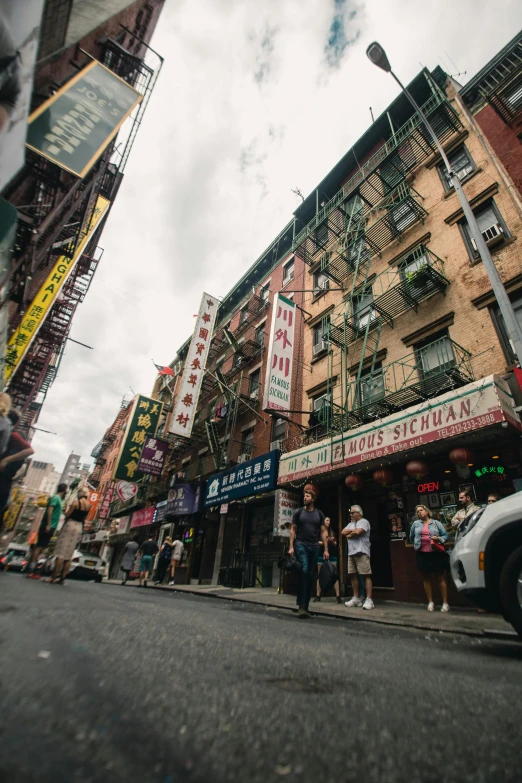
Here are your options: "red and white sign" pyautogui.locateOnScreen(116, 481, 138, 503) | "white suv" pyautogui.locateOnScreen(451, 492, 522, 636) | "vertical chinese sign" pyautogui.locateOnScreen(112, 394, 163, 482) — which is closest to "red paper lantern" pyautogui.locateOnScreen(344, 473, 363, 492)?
"white suv" pyautogui.locateOnScreen(451, 492, 522, 636)

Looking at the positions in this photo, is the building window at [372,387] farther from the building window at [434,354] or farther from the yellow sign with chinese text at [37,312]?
the yellow sign with chinese text at [37,312]

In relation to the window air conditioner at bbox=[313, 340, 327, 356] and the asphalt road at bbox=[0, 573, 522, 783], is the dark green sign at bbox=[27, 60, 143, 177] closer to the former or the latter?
the asphalt road at bbox=[0, 573, 522, 783]

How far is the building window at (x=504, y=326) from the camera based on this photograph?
29.4ft

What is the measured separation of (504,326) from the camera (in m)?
9.41

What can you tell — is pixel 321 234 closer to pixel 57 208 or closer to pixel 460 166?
pixel 460 166

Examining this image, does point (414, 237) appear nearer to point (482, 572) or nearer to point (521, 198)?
point (521, 198)

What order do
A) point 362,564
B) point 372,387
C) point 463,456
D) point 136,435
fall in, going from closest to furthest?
point 362,564
point 463,456
point 372,387
point 136,435

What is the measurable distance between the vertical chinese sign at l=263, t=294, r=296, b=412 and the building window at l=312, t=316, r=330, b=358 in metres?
1.53

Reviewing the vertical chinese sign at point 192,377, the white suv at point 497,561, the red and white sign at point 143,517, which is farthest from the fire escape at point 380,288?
the red and white sign at point 143,517

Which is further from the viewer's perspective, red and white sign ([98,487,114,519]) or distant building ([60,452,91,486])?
distant building ([60,452,91,486])

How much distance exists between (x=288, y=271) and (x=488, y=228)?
12009 millimetres

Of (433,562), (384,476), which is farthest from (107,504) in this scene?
(433,562)

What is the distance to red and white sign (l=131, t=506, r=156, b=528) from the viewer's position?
22.6m

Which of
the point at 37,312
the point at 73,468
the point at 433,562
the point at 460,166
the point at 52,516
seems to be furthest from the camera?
the point at 73,468
